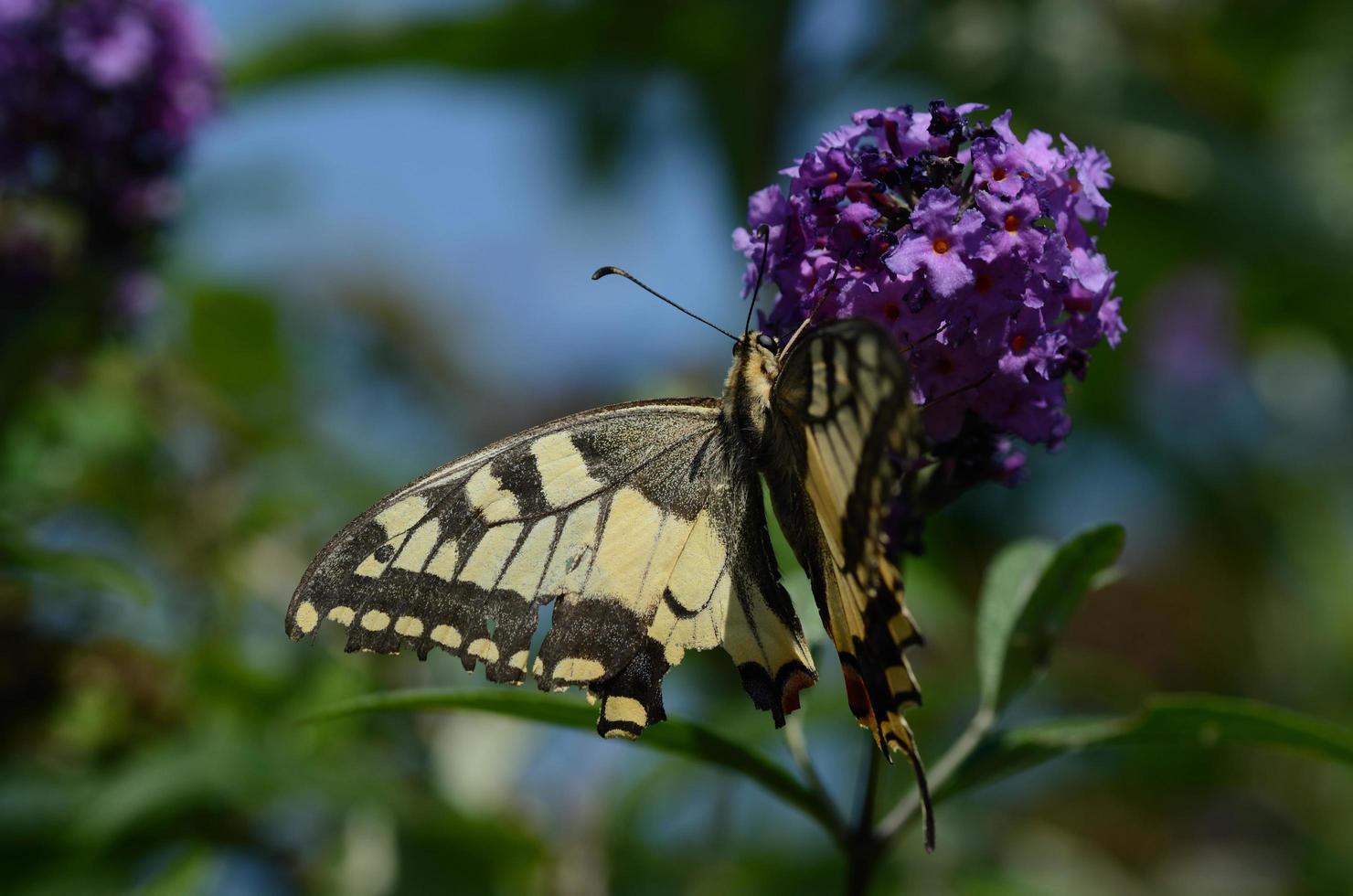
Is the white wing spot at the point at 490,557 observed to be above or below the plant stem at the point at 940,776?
above

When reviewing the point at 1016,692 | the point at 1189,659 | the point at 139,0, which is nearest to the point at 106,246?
the point at 139,0

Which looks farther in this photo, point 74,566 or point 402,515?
point 74,566

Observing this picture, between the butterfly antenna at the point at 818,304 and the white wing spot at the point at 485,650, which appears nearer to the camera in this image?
the butterfly antenna at the point at 818,304

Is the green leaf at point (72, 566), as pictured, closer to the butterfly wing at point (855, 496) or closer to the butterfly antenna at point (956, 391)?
the butterfly wing at point (855, 496)

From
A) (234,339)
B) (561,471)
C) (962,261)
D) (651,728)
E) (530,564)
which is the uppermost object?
(962,261)

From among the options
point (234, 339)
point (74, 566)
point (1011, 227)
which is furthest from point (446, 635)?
point (234, 339)

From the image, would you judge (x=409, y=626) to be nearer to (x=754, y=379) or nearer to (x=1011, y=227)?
(x=754, y=379)

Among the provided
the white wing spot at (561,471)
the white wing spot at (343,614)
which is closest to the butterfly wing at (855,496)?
the white wing spot at (561,471)
